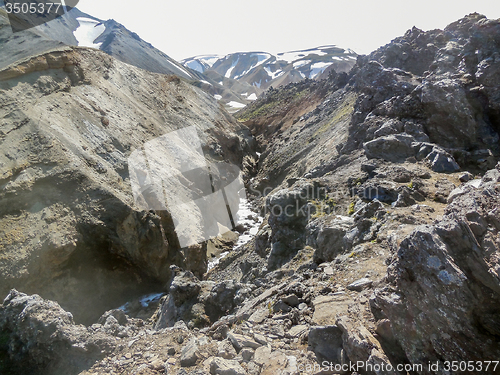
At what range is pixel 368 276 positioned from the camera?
5.98m

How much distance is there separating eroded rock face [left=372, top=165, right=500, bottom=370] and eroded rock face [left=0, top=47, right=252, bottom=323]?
13169 mm

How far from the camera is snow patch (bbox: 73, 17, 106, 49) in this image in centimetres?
11199

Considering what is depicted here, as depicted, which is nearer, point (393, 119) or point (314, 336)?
point (314, 336)

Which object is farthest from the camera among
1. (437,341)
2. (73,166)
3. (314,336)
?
(73,166)

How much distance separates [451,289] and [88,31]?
156663 millimetres

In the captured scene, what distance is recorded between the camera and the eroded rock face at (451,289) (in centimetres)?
344

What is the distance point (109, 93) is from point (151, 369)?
2145 cm

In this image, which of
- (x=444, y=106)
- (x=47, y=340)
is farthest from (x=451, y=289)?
(x=444, y=106)

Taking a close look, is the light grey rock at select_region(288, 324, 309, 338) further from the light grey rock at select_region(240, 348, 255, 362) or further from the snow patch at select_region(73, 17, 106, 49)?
the snow patch at select_region(73, 17, 106, 49)

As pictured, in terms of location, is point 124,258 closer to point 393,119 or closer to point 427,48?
point 393,119

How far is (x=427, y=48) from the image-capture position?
19.2 metres

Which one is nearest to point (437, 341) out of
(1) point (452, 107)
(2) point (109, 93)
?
(1) point (452, 107)

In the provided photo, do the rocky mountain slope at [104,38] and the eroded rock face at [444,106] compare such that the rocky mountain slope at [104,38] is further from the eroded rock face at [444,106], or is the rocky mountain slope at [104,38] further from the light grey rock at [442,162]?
the light grey rock at [442,162]

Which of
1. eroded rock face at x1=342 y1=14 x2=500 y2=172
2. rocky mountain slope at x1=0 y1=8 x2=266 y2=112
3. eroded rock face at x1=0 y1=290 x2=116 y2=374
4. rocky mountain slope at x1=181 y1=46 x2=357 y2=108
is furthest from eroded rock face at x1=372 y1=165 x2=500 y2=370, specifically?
rocky mountain slope at x1=181 y1=46 x2=357 y2=108
